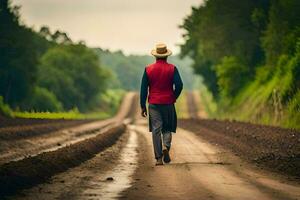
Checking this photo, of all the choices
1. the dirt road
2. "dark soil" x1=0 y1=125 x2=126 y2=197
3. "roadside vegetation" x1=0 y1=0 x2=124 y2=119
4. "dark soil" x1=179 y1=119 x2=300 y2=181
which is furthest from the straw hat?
"roadside vegetation" x1=0 y1=0 x2=124 y2=119

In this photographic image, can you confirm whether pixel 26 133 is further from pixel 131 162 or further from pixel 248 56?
pixel 248 56

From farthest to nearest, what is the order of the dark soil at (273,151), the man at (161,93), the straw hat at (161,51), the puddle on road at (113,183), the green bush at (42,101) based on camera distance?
the green bush at (42,101)
the man at (161,93)
the straw hat at (161,51)
the dark soil at (273,151)
the puddle on road at (113,183)

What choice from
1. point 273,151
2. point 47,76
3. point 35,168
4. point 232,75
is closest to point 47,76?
point 47,76

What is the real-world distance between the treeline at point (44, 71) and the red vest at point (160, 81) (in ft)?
170

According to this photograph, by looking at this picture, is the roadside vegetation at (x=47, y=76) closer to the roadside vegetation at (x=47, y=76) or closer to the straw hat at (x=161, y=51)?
the roadside vegetation at (x=47, y=76)

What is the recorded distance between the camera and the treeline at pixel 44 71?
66.7 metres

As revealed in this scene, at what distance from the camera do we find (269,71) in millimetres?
48250

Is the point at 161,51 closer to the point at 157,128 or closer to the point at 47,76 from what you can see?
the point at 157,128

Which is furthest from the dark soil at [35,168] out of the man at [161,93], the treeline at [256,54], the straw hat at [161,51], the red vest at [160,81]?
the treeline at [256,54]

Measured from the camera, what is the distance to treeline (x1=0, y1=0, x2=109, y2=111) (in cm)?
6669

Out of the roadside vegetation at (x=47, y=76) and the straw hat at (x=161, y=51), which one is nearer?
the straw hat at (x=161, y=51)

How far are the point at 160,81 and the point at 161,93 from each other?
0.27 m

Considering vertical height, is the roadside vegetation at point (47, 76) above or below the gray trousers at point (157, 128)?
above

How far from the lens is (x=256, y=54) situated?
189 feet
